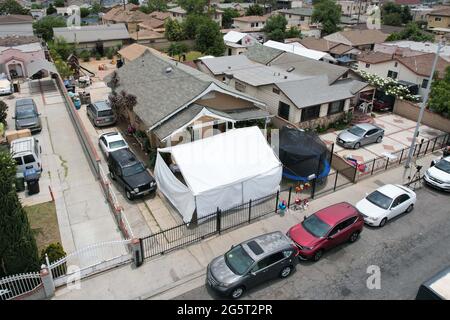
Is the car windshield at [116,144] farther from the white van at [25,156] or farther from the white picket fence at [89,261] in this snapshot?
the white picket fence at [89,261]

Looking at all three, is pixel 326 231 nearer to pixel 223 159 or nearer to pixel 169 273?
pixel 223 159

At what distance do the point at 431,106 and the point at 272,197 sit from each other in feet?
59.2

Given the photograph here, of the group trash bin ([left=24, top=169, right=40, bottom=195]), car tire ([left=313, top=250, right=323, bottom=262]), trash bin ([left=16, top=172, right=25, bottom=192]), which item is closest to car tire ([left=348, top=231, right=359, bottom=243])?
car tire ([left=313, top=250, right=323, bottom=262])

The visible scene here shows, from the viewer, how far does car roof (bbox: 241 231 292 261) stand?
1309 centimetres

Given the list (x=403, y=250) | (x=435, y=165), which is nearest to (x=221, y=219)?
(x=403, y=250)

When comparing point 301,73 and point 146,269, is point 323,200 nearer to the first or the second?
point 146,269

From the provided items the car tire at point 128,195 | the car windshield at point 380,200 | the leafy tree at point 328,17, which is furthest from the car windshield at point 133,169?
the leafy tree at point 328,17

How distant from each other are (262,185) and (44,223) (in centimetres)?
1110

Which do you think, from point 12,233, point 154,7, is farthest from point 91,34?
point 154,7

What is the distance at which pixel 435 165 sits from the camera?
2102cm

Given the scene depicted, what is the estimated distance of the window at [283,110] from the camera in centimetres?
2783

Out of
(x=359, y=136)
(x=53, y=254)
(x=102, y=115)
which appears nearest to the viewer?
(x=53, y=254)

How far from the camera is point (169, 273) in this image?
46.2 ft
